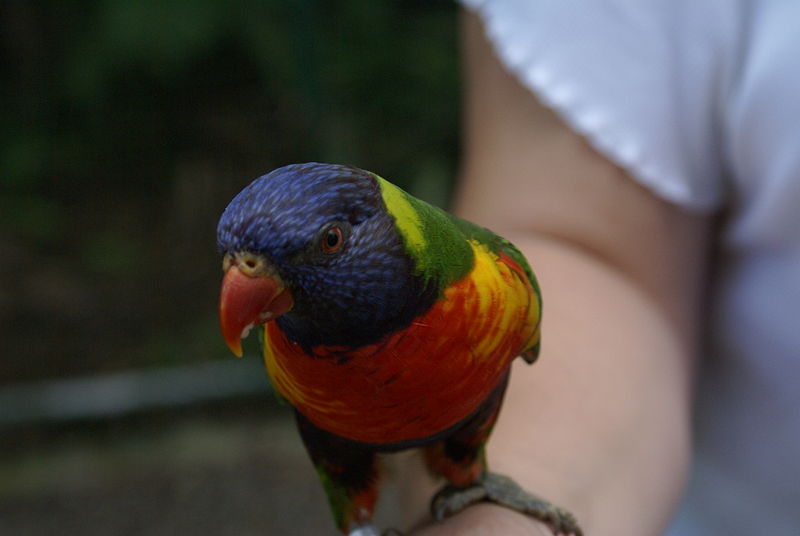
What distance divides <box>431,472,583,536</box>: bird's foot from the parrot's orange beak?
1.23 ft

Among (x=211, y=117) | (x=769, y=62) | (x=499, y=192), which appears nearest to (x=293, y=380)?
(x=499, y=192)

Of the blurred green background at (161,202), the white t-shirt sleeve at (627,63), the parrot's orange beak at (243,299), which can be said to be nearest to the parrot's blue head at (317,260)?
the parrot's orange beak at (243,299)

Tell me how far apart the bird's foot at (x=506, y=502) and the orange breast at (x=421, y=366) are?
0.18 meters

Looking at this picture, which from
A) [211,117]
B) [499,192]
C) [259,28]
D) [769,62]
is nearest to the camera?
[769,62]

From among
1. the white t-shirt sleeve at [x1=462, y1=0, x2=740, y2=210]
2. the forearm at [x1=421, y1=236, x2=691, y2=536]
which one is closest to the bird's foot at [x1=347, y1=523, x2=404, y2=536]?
the forearm at [x1=421, y1=236, x2=691, y2=536]

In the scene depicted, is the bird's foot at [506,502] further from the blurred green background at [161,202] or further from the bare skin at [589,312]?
the blurred green background at [161,202]

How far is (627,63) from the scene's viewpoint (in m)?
1.04

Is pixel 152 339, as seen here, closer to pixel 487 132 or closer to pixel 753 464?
pixel 487 132

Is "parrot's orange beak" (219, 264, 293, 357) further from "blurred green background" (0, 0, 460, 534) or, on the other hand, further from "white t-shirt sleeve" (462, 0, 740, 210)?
"blurred green background" (0, 0, 460, 534)

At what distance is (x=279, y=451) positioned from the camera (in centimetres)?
226

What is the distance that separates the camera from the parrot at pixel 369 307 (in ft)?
1.96

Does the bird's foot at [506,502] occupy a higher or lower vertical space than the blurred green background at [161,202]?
higher

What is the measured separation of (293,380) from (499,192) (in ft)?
1.66

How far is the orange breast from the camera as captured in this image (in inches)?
26.6
